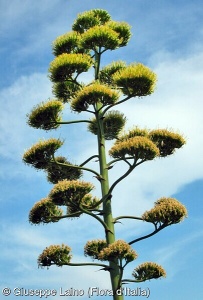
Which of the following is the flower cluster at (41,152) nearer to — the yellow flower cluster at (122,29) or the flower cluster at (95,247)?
the flower cluster at (95,247)

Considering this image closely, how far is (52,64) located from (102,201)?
3776 millimetres

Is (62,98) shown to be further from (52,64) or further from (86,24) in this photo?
(86,24)

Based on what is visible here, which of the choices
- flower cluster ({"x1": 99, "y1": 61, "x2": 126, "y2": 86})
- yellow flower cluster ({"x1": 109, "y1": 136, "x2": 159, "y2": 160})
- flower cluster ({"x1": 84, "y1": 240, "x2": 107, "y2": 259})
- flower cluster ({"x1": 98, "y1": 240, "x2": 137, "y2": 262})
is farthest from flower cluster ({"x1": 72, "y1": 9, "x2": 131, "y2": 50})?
flower cluster ({"x1": 98, "y1": 240, "x2": 137, "y2": 262})

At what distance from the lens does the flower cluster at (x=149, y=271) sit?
10852 mm

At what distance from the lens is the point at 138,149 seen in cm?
1032

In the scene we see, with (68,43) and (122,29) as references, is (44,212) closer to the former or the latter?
(68,43)

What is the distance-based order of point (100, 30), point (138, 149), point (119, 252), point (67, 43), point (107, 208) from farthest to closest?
point (67, 43)
point (100, 30)
point (107, 208)
point (138, 149)
point (119, 252)

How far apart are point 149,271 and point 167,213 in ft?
5.21

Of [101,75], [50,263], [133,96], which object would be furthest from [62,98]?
[50,263]

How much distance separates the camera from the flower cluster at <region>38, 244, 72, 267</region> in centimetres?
1067

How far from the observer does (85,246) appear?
11664mm

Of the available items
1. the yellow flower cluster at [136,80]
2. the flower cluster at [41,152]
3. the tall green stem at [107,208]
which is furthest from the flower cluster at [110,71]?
the flower cluster at [41,152]

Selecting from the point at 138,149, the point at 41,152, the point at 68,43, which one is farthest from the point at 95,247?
the point at 68,43

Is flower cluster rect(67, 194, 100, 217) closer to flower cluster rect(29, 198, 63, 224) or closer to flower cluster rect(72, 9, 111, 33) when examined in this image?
flower cluster rect(29, 198, 63, 224)
